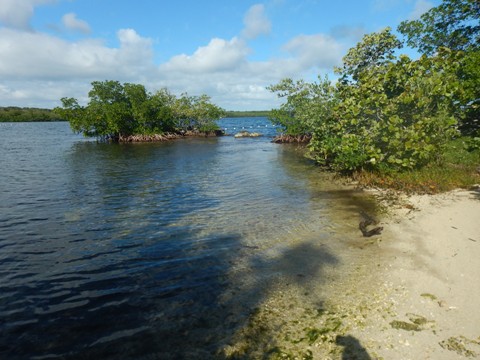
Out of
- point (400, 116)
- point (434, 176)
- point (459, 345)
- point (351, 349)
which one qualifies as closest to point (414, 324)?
point (459, 345)

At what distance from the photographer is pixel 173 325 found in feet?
20.4

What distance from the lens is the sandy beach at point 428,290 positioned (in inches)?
210

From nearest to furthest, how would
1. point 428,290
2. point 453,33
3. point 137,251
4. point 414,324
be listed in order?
1. point 414,324
2. point 428,290
3. point 137,251
4. point 453,33

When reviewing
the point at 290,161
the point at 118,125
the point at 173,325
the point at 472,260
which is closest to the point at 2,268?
the point at 173,325

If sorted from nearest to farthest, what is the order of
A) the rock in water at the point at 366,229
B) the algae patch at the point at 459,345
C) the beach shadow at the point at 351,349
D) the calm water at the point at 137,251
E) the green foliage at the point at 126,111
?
the algae patch at the point at 459,345 < the beach shadow at the point at 351,349 < the calm water at the point at 137,251 < the rock in water at the point at 366,229 < the green foliage at the point at 126,111

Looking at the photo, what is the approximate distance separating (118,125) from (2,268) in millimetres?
48867

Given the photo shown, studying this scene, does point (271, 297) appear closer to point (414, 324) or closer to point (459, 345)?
point (414, 324)

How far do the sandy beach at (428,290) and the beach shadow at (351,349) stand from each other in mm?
101

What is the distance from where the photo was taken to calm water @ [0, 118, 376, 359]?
5966mm

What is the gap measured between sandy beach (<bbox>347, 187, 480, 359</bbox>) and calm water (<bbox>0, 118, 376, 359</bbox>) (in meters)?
2.49

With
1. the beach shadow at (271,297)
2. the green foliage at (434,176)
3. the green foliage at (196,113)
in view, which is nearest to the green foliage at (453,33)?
the green foliage at (434,176)

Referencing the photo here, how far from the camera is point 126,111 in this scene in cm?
5362

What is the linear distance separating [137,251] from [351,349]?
7.04 metres

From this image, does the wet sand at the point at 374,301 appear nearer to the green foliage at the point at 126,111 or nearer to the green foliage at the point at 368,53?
the green foliage at the point at 368,53
